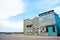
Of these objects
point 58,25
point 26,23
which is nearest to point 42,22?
point 58,25

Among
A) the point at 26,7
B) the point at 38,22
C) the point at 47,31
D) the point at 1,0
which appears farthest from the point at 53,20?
the point at 1,0

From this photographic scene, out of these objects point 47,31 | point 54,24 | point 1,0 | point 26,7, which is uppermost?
point 1,0

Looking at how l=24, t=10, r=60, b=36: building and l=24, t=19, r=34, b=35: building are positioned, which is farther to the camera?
l=24, t=19, r=34, b=35: building

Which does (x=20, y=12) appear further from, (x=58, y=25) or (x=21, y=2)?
(x=58, y=25)

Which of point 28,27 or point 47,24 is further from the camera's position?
point 28,27

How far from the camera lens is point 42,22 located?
552 centimetres

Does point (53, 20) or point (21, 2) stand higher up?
point (21, 2)

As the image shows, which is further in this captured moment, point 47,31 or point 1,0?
point 47,31

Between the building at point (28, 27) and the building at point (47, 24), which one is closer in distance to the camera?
the building at point (47, 24)

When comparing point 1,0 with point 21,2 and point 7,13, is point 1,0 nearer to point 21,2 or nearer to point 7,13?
point 7,13

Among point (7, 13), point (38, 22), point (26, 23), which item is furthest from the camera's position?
point (26, 23)

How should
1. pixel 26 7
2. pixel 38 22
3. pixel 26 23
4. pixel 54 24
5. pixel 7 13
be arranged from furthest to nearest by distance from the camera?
pixel 26 23 < pixel 38 22 < pixel 54 24 < pixel 7 13 < pixel 26 7

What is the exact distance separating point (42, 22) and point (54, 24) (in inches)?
30.4

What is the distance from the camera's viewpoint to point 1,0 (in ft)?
11.2
